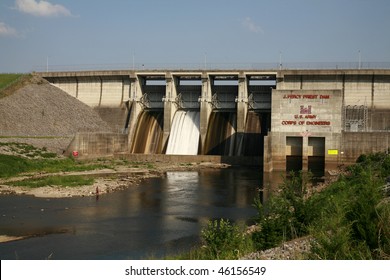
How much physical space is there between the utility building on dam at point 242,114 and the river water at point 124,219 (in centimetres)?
1117

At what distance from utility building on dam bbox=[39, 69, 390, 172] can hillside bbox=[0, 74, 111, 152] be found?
8.46 feet

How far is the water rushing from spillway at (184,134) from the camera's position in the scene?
58594 mm

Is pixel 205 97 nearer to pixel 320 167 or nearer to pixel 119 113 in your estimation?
pixel 119 113

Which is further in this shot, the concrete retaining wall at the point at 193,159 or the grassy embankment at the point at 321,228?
the concrete retaining wall at the point at 193,159

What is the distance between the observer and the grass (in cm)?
3713

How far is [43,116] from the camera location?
58156mm

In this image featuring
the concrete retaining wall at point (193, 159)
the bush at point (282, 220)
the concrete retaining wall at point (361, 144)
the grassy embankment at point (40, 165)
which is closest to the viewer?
the bush at point (282, 220)

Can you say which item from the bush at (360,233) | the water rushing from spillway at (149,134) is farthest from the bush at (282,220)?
the water rushing from spillway at (149,134)

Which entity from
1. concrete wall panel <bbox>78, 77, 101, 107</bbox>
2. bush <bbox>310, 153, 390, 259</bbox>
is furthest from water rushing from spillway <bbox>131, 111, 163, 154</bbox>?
bush <bbox>310, 153, 390, 259</bbox>

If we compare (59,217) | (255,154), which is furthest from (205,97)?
(59,217)

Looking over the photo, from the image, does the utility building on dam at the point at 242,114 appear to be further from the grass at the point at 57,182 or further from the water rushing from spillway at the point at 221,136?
the grass at the point at 57,182

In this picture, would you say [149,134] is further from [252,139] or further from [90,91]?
[252,139]

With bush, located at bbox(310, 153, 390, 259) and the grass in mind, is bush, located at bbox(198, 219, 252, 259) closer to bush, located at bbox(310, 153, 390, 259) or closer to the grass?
bush, located at bbox(310, 153, 390, 259)

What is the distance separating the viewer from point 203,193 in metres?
36.4
